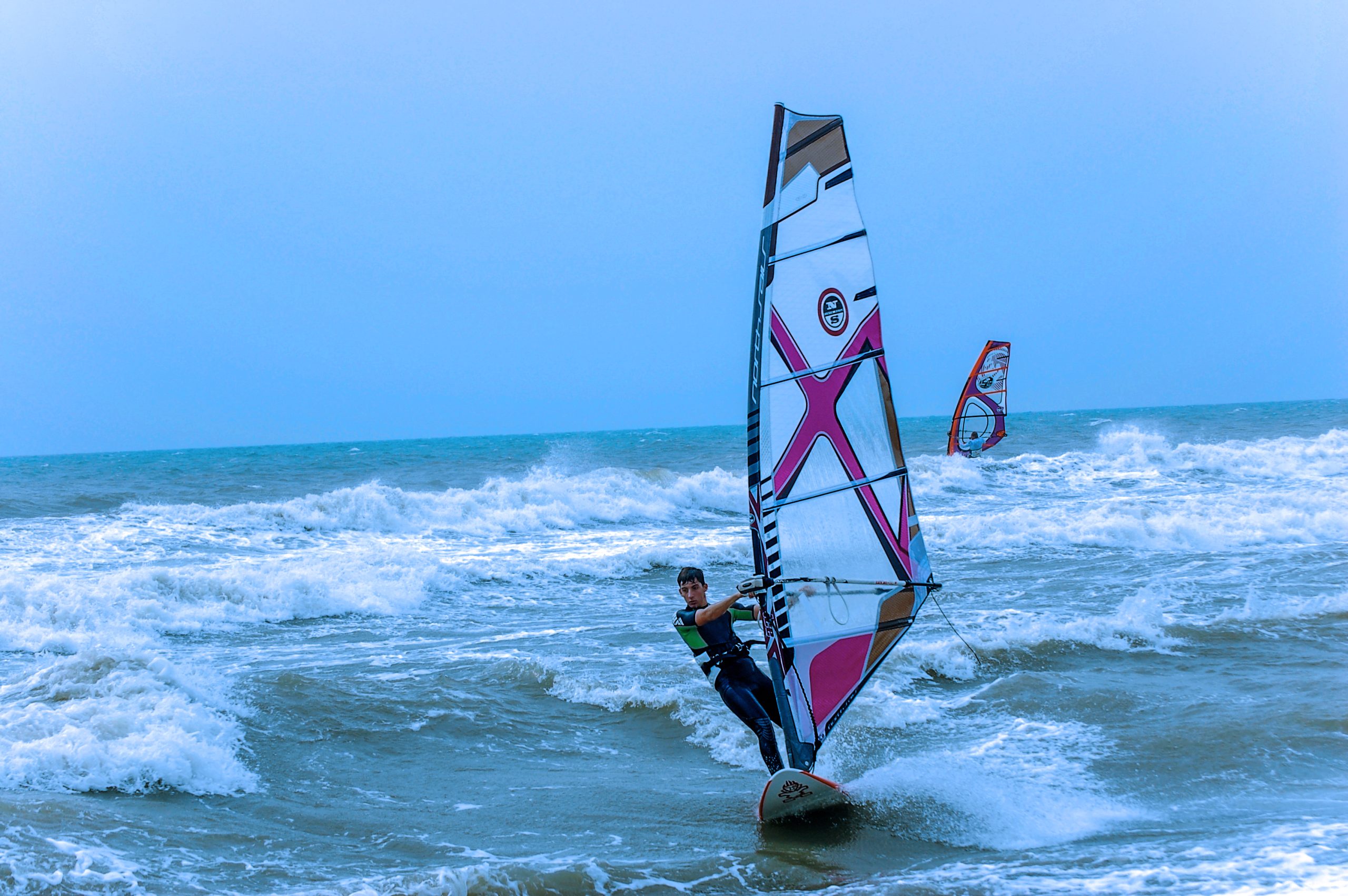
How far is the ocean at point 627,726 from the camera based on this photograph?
4582mm

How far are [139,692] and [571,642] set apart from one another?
13.3ft

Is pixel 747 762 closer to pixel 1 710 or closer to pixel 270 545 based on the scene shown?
pixel 1 710

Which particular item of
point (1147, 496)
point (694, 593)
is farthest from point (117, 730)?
point (1147, 496)

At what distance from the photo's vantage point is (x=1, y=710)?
21.0 feet

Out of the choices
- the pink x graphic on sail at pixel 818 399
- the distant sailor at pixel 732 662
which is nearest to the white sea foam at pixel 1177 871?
the distant sailor at pixel 732 662

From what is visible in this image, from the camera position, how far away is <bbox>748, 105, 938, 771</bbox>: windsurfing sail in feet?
16.6

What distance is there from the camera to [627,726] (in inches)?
286

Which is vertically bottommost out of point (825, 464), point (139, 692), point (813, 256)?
point (139, 692)

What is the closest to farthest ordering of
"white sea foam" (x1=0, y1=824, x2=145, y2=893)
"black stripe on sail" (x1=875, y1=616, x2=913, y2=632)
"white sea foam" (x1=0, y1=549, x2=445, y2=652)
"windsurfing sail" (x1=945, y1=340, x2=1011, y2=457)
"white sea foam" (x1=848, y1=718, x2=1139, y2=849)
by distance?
"white sea foam" (x1=0, y1=824, x2=145, y2=893) < "white sea foam" (x1=848, y1=718, x2=1139, y2=849) < "black stripe on sail" (x1=875, y1=616, x2=913, y2=632) < "white sea foam" (x1=0, y1=549, x2=445, y2=652) < "windsurfing sail" (x1=945, y1=340, x2=1011, y2=457)

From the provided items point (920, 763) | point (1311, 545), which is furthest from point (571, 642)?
point (1311, 545)

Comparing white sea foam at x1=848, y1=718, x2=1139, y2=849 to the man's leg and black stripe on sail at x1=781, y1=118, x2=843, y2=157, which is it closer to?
the man's leg

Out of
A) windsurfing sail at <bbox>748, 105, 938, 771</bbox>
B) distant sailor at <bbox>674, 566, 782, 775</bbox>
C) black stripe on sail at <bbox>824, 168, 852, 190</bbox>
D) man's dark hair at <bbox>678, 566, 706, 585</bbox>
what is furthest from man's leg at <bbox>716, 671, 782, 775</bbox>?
black stripe on sail at <bbox>824, 168, 852, 190</bbox>

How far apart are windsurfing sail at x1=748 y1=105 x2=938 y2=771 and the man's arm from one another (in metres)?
0.19

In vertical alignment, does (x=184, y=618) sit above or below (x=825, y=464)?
below
